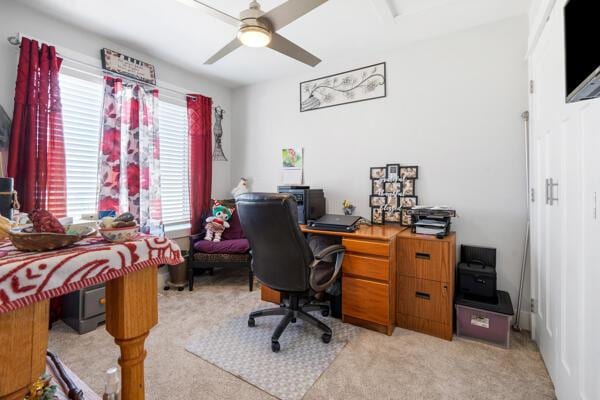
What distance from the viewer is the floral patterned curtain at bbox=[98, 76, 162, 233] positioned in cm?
255

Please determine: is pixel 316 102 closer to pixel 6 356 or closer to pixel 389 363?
pixel 389 363

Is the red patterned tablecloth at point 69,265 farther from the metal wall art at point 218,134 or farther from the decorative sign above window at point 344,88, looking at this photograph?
the metal wall art at point 218,134

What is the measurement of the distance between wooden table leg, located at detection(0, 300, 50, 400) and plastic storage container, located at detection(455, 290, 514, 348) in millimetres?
2281

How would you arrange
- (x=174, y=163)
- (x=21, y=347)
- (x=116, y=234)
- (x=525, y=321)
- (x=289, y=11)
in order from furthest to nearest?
(x=174, y=163)
(x=525, y=321)
(x=289, y=11)
(x=116, y=234)
(x=21, y=347)

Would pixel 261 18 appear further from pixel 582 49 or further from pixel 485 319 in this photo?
pixel 485 319

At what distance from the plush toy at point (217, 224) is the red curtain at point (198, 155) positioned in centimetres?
25

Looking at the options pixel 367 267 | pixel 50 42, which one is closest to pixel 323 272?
pixel 367 267

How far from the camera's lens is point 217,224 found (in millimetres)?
3092

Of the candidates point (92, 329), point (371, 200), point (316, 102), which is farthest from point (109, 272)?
point (316, 102)

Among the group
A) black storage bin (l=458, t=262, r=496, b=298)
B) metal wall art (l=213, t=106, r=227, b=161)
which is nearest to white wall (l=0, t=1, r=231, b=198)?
metal wall art (l=213, t=106, r=227, b=161)

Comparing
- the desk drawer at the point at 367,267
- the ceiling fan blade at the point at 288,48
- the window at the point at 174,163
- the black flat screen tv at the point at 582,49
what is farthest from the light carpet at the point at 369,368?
the ceiling fan blade at the point at 288,48

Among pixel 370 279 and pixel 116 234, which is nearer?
pixel 116 234

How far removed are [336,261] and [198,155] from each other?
2.21 meters

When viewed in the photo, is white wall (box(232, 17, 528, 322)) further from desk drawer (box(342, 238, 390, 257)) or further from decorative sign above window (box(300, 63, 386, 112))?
desk drawer (box(342, 238, 390, 257))
